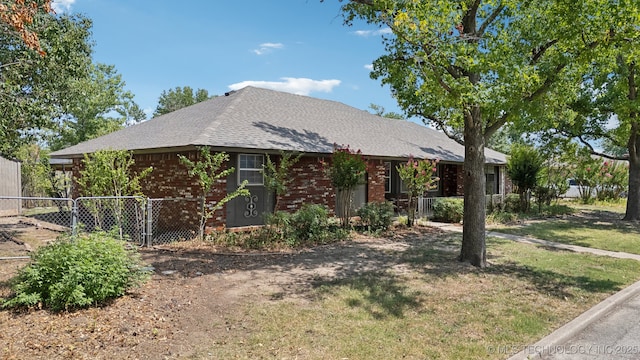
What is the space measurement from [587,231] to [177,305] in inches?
561

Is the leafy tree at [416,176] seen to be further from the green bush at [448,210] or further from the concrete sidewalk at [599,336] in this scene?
the concrete sidewalk at [599,336]

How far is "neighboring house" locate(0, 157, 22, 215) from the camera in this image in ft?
59.2

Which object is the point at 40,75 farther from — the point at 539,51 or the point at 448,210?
the point at 448,210

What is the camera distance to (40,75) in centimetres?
1005

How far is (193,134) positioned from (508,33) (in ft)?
28.1

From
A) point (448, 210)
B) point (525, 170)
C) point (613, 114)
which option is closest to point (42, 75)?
point (448, 210)

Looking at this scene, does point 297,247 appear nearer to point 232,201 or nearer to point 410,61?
point 232,201

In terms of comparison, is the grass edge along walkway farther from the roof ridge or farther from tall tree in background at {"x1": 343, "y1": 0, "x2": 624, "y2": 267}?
the roof ridge

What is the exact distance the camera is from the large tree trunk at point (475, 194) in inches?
328

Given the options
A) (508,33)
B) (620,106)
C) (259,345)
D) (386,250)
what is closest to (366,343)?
(259,345)

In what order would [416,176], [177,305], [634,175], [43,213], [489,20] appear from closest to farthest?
[177,305] < [489,20] < [416,176] < [43,213] < [634,175]

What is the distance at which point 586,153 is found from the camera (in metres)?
19.8

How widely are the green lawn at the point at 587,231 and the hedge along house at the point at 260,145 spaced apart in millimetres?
4927

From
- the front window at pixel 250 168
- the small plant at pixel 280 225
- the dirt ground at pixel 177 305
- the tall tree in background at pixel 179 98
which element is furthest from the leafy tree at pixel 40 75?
the tall tree in background at pixel 179 98
